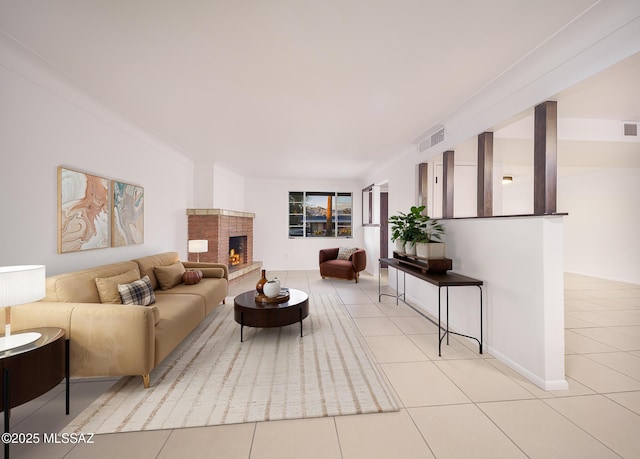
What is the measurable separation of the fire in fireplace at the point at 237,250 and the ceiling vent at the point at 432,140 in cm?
479

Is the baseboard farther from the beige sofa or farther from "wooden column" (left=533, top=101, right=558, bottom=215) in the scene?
the beige sofa

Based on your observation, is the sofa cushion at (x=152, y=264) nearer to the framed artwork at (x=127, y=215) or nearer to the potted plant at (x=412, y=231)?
the framed artwork at (x=127, y=215)

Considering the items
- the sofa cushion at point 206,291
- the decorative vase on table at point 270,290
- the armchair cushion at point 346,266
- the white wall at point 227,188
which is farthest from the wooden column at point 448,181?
the white wall at point 227,188

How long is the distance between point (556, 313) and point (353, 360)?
1762 mm

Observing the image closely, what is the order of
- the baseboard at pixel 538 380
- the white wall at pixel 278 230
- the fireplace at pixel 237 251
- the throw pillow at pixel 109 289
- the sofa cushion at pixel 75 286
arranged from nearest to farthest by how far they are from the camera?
1. the baseboard at pixel 538 380
2. the sofa cushion at pixel 75 286
3. the throw pillow at pixel 109 289
4. the fireplace at pixel 237 251
5. the white wall at pixel 278 230

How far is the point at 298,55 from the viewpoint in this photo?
223 centimetres

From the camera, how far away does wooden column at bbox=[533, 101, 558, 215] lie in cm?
Answer: 225

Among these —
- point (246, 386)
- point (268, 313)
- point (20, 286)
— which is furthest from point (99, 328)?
point (268, 313)

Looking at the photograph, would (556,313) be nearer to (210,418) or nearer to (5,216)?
(210,418)

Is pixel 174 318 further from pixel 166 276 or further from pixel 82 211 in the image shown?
pixel 82 211

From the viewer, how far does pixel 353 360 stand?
277cm

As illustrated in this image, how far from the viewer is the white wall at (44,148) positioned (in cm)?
224

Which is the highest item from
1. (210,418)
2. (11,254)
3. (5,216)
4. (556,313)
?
(5,216)

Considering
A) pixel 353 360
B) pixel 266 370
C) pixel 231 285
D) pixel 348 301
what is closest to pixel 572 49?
pixel 353 360
